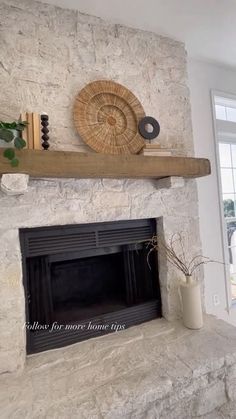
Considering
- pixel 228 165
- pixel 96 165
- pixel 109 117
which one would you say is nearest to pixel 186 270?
pixel 96 165

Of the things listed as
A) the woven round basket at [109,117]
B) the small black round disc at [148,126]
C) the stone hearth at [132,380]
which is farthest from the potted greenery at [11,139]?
the stone hearth at [132,380]

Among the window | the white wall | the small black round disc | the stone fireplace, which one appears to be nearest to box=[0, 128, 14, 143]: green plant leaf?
the stone fireplace

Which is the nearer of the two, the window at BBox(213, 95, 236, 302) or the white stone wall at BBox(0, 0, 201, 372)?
the white stone wall at BBox(0, 0, 201, 372)

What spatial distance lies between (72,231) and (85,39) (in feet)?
4.34

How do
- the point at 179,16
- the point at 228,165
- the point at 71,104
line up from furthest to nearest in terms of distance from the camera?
the point at 228,165
the point at 179,16
the point at 71,104

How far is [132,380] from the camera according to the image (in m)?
1.29

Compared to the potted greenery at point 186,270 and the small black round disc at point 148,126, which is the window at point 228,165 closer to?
the potted greenery at point 186,270

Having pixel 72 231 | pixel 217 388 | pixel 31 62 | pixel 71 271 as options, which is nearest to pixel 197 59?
pixel 31 62

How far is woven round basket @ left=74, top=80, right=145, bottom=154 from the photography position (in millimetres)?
1656

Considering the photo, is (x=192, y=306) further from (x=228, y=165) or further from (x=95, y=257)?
(x=228, y=165)

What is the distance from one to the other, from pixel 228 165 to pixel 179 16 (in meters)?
1.45

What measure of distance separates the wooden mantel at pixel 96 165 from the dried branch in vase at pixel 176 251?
514mm

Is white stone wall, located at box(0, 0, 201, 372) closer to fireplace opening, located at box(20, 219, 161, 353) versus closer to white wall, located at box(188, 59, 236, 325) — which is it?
fireplace opening, located at box(20, 219, 161, 353)

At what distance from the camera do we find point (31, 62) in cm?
158
